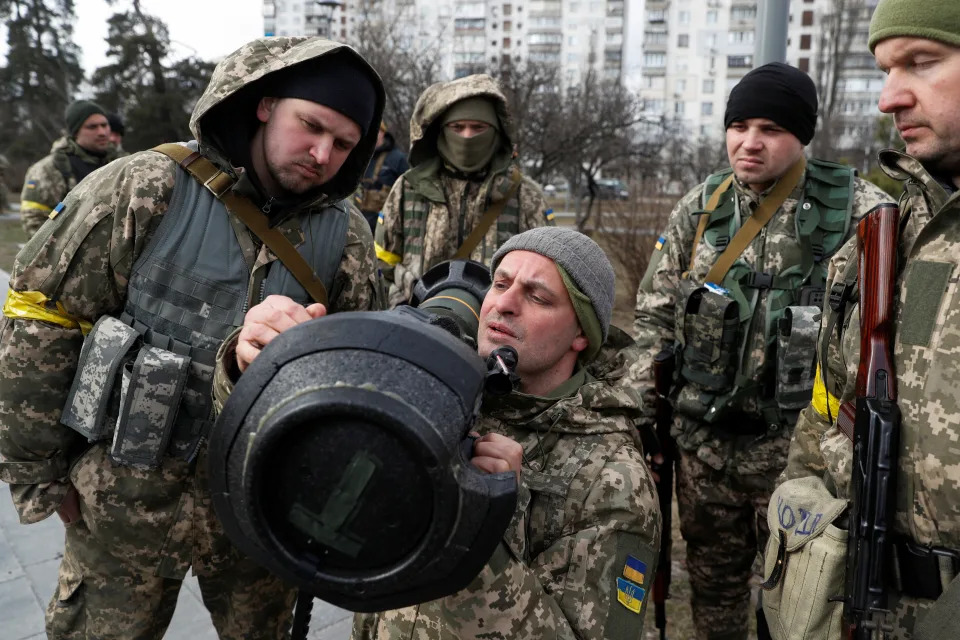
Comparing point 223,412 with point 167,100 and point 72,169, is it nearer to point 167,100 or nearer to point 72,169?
point 72,169

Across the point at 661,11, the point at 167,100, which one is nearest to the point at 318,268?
the point at 167,100

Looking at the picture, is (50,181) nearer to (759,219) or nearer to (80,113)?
→ (80,113)

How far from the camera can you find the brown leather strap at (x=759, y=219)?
3170 millimetres

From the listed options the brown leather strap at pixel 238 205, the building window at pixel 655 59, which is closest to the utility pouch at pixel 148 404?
the brown leather strap at pixel 238 205

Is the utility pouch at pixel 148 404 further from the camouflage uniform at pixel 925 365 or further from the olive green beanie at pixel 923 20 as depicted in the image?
the olive green beanie at pixel 923 20

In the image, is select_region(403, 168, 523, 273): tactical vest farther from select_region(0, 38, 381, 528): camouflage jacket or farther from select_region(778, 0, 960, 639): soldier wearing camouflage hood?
select_region(778, 0, 960, 639): soldier wearing camouflage hood

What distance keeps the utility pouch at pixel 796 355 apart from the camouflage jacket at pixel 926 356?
1082mm

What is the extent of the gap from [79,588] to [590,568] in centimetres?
169

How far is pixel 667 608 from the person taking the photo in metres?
3.89

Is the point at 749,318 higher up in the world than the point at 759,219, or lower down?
lower down

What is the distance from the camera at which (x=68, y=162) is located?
7.86 m

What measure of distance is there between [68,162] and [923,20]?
834 centimetres

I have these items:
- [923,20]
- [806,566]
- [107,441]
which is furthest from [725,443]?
[107,441]

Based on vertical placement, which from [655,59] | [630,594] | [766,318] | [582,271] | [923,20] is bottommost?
[630,594]
